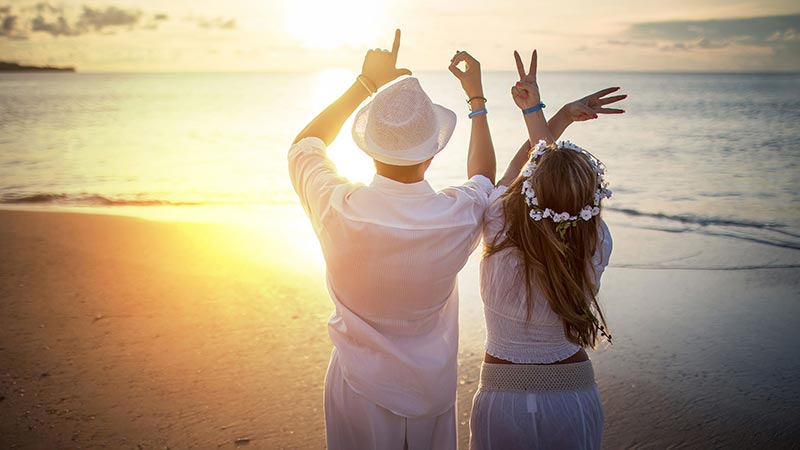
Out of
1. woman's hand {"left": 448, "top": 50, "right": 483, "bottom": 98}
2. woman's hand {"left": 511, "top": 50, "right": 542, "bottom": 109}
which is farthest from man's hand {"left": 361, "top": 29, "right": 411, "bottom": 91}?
woman's hand {"left": 511, "top": 50, "right": 542, "bottom": 109}

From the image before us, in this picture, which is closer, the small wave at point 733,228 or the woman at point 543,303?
the woman at point 543,303

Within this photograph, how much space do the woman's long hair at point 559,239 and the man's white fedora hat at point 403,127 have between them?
35 centimetres

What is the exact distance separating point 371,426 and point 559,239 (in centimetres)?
94

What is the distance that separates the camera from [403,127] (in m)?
1.94

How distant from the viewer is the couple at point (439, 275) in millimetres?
1979

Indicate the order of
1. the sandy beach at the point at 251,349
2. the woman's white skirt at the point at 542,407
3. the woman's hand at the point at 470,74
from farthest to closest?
the sandy beach at the point at 251,349 → the woman's hand at the point at 470,74 → the woman's white skirt at the point at 542,407

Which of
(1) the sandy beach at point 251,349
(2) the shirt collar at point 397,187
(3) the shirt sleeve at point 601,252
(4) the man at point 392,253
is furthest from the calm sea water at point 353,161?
(2) the shirt collar at point 397,187

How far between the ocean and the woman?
1633mm

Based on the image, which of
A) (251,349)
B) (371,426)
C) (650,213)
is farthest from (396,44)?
(650,213)

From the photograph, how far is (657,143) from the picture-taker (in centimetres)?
2089

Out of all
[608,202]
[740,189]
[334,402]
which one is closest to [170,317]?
[334,402]

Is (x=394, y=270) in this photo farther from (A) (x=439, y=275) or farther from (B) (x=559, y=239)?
(B) (x=559, y=239)

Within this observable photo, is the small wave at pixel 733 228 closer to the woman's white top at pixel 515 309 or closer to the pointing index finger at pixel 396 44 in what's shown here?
the woman's white top at pixel 515 309

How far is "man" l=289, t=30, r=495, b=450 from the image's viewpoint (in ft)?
6.44
